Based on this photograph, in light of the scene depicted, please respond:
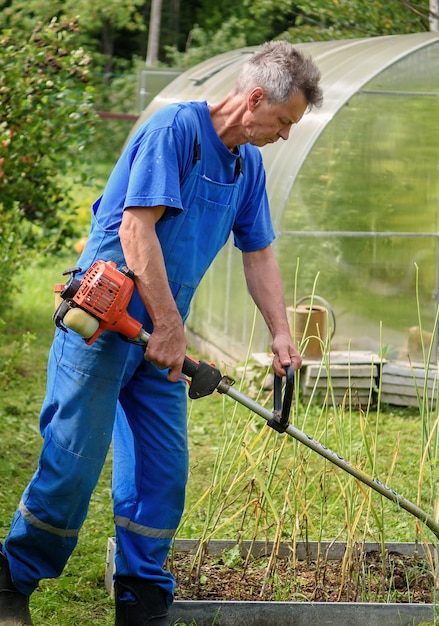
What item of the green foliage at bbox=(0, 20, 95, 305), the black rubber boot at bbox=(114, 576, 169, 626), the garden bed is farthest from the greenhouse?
the black rubber boot at bbox=(114, 576, 169, 626)

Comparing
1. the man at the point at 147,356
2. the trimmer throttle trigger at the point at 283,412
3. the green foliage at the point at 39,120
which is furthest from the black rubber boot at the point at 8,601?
the green foliage at the point at 39,120

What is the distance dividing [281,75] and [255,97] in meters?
0.10

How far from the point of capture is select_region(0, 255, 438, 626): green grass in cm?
354

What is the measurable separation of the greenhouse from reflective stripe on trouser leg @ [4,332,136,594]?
3901 millimetres

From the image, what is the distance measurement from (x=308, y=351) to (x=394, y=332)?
0.75 m

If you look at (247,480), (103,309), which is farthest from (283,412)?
(247,480)

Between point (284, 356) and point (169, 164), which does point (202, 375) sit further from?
point (169, 164)

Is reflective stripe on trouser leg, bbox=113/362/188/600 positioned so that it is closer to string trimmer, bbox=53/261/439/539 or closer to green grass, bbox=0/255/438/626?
string trimmer, bbox=53/261/439/539

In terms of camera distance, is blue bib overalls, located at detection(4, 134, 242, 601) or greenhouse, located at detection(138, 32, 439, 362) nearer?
blue bib overalls, located at detection(4, 134, 242, 601)

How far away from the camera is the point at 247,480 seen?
16.0 ft

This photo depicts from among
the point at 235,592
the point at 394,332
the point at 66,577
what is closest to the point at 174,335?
the point at 235,592

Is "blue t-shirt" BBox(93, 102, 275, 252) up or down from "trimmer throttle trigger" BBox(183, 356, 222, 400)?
up

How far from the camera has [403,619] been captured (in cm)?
326

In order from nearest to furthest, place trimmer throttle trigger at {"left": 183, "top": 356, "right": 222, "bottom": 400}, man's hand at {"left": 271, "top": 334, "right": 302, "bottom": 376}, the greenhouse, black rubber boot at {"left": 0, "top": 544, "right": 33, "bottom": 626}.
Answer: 1. trimmer throttle trigger at {"left": 183, "top": 356, "right": 222, "bottom": 400}
2. black rubber boot at {"left": 0, "top": 544, "right": 33, "bottom": 626}
3. man's hand at {"left": 271, "top": 334, "right": 302, "bottom": 376}
4. the greenhouse
